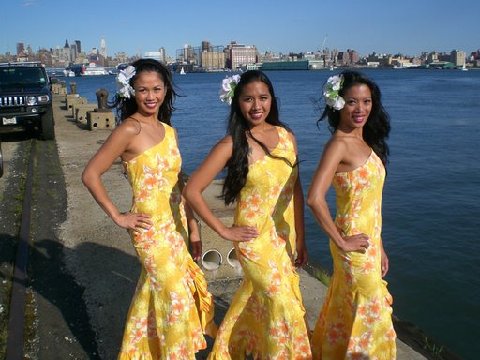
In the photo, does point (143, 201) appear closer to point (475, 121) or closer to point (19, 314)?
point (19, 314)

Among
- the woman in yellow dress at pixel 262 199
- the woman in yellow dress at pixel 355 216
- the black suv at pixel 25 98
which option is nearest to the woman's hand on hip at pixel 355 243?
the woman in yellow dress at pixel 355 216

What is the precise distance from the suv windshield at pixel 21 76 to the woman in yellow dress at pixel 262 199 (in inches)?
489

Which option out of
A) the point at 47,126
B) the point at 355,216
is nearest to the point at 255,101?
the point at 355,216

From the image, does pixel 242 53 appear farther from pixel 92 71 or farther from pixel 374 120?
pixel 374 120

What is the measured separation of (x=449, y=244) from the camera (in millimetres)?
10039

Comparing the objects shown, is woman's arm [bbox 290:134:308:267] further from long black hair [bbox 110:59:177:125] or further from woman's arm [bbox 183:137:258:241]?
long black hair [bbox 110:59:177:125]

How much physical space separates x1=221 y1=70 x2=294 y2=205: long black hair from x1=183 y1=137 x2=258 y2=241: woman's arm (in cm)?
5

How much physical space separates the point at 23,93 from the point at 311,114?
20910 millimetres

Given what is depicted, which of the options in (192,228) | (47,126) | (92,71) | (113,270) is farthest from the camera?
(92,71)

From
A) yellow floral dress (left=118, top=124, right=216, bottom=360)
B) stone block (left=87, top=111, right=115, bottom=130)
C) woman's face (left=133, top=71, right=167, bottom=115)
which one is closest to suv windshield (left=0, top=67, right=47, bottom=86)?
stone block (left=87, top=111, right=115, bottom=130)

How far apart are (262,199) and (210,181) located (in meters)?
0.33

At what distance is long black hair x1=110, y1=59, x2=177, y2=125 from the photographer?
333 centimetres

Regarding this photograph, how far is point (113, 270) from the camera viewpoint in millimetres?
5383

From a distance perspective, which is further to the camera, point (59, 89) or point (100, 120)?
point (59, 89)
